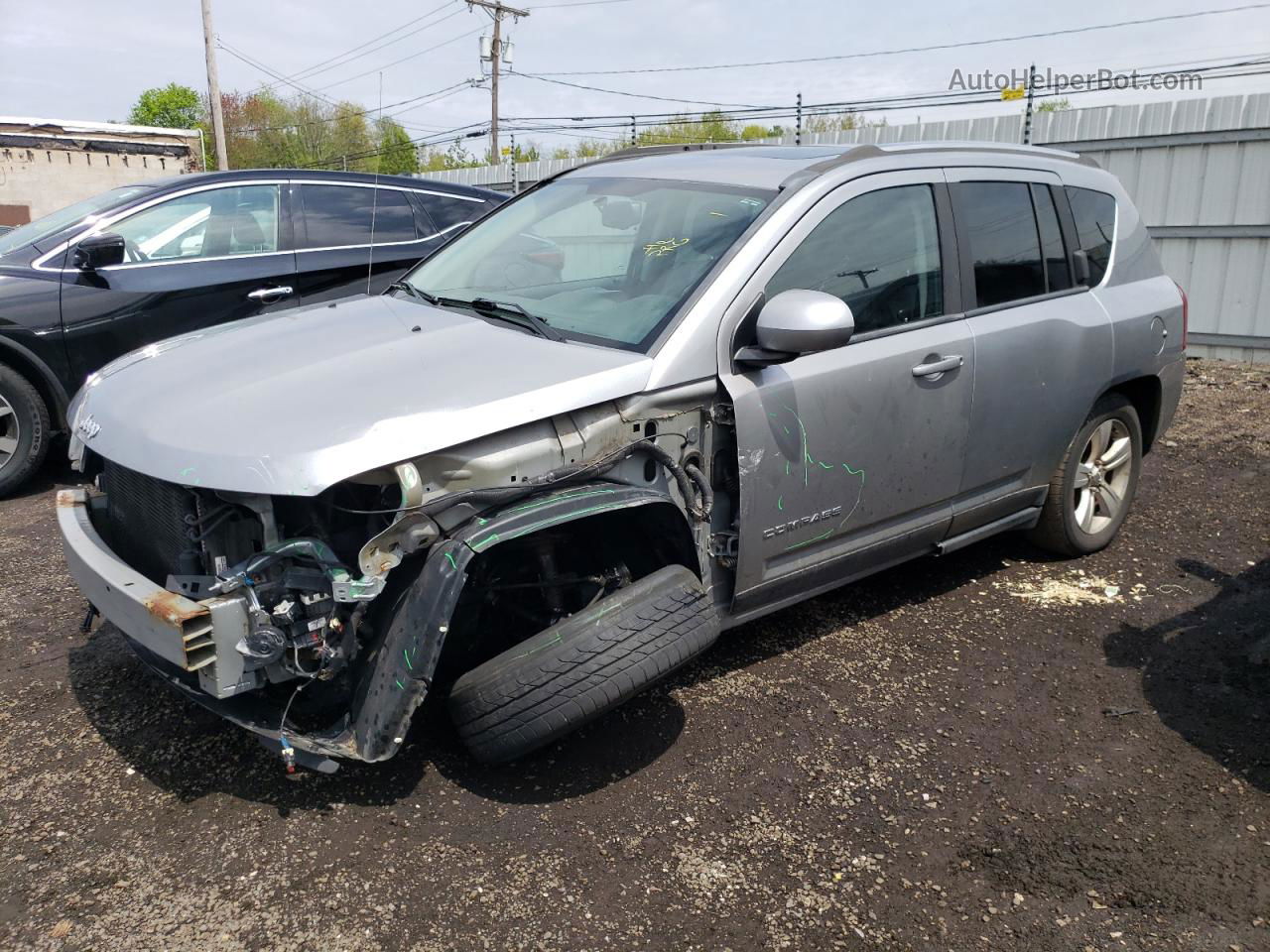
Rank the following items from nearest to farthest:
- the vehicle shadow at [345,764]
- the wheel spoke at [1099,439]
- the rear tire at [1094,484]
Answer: the vehicle shadow at [345,764]
the rear tire at [1094,484]
the wheel spoke at [1099,439]

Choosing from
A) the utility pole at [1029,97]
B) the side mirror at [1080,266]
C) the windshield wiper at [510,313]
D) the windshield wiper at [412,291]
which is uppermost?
the utility pole at [1029,97]

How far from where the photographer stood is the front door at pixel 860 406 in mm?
3289

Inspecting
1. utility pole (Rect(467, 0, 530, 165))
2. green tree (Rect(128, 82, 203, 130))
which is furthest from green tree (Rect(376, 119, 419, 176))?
green tree (Rect(128, 82, 203, 130))

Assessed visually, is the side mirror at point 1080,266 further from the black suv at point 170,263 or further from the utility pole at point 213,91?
the utility pole at point 213,91

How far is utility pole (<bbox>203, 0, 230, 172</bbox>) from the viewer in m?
24.8

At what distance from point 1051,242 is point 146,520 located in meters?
3.77

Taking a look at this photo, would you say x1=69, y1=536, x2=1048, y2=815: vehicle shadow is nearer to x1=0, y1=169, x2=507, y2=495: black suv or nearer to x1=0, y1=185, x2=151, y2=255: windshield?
x1=0, y1=169, x2=507, y2=495: black suv

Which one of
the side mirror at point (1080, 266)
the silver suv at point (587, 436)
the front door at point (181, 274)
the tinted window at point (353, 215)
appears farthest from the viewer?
the tinted window at point (353, 215)

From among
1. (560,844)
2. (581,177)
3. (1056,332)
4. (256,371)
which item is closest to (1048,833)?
(560,844)

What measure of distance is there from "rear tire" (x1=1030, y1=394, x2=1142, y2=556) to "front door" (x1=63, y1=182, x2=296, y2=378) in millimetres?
4274

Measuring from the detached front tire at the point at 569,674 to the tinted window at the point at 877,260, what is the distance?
1.22 meters

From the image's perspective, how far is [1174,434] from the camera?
24.1 feet

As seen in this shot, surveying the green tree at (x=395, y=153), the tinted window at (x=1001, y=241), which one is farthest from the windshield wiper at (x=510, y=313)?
the green tree at (x=395, y=153)

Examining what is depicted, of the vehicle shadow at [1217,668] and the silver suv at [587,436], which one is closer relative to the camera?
the silver suv at [587,436]
